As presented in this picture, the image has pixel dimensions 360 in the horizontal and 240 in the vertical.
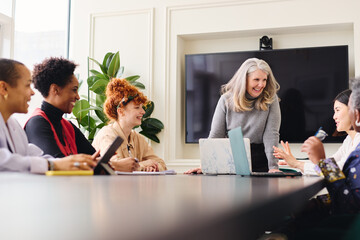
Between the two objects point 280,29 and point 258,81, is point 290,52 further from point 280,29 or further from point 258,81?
point 258,81

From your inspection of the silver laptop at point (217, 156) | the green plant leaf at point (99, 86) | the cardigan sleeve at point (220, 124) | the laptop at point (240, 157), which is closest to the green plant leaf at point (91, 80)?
the green plant leaf at point (99, 86)

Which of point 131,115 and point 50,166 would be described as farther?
point 131,115

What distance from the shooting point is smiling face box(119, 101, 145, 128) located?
2.95 m

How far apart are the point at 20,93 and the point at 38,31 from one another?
3.67m

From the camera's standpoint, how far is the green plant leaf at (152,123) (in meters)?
4.86

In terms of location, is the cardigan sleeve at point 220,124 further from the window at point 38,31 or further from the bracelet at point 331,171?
the window at point 38,31

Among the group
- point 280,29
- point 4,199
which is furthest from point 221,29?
point 4,199

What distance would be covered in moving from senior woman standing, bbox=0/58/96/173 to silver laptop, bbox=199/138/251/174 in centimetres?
56

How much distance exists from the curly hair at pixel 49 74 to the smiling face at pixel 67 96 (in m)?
0.02

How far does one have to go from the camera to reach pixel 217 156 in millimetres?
1954

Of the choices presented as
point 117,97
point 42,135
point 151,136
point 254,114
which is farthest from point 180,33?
point 42,135

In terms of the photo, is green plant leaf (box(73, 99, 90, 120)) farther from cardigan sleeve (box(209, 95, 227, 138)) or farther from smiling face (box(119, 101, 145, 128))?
cardigan sleeve (box(209, 95, 227, 138))

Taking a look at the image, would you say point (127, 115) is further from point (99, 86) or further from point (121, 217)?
point (121, 217)

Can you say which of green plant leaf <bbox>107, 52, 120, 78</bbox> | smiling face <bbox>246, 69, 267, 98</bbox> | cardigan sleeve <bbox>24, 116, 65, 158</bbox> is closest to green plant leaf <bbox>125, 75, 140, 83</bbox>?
green plant leaf <bbox>107, 52, 120, 78</bbox>
